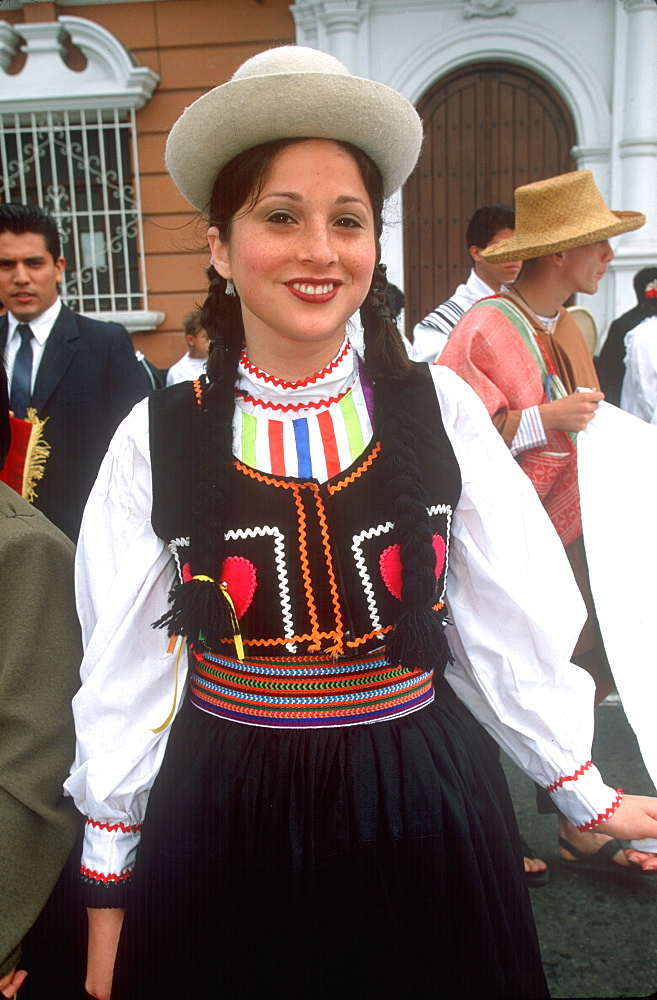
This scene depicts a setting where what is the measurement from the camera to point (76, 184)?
6.94 metres

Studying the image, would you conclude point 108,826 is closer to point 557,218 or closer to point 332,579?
point 332,579

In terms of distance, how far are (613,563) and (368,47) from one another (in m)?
5.53

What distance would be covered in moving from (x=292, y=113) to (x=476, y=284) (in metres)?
2.75

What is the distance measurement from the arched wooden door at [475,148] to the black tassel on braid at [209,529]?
5.42 meters

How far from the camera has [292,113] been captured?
49.5 inches

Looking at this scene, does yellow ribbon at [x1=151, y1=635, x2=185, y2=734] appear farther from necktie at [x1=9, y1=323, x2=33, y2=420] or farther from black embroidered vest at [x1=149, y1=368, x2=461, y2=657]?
necktie at [x1=9, y1=323, x2=33, y2=420]

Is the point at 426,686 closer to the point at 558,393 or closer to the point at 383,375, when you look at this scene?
the point at 383,375

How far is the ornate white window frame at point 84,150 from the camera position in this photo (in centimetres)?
650

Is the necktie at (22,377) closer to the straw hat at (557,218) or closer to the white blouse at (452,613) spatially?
the straw hat at (557,218)

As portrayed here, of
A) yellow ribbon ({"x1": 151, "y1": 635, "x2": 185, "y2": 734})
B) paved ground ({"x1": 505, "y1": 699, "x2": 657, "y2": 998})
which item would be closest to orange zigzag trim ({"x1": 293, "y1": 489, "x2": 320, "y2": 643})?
yellow ribbon ({"x1": 151, "y1": 635, "x2": 185, "y2": 734})

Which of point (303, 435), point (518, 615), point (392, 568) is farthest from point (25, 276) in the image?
point (518, 615)

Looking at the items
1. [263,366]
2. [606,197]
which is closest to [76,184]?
[606,197]

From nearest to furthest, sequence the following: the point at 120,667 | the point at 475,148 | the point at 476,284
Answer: the point at 120,667
the point at 476,284
the point at 475,148

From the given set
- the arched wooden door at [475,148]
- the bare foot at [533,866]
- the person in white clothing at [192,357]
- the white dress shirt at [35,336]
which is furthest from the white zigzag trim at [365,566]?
the arched wooden door at [475,148]
